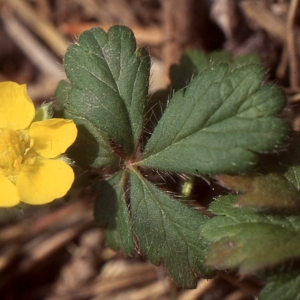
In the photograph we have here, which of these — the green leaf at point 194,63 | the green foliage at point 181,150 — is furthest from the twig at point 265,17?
the green foliage at point 181,150

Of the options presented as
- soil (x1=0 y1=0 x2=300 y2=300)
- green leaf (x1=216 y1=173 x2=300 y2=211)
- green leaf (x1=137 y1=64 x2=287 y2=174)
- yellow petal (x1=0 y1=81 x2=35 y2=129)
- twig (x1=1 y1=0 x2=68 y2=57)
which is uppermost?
yellow petal (x1=0 y1=81 x2=35 y2=129)

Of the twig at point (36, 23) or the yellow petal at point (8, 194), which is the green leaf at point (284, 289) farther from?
the twig at point (36, 23)

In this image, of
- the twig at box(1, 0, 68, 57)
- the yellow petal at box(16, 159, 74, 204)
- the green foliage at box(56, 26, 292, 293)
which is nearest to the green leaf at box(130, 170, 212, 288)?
the green foliage at box(56, 26, 292, 293)

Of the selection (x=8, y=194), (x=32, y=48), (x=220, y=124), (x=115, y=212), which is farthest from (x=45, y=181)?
(x=32, y=48)

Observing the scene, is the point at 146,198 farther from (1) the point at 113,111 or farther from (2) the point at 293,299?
(2) the point at 293,299

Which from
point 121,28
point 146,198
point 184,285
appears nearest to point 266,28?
point 121,28

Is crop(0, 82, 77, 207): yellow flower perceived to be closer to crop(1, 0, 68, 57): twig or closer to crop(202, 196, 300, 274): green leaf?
crop(202, 196, 300, 274): green leaf
